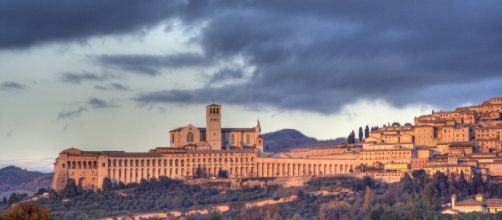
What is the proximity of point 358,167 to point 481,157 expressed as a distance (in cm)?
991

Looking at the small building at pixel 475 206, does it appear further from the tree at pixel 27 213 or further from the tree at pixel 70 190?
the tree at pixel 27 213

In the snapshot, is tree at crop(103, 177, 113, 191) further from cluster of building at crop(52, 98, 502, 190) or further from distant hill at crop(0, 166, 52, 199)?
distant hill at crop(0, 166, 52, 199)

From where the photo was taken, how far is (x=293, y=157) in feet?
363

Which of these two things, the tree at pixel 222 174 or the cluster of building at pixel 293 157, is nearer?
the cluster of building at pixel 293 157

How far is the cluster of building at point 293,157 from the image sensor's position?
342 ft

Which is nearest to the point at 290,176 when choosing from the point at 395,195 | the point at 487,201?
the point at 395,195

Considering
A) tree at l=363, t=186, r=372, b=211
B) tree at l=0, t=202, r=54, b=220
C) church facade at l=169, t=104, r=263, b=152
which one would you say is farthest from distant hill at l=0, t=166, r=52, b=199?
tree at l=0, t=202, r=54, b=220

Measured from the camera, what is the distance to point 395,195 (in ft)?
312

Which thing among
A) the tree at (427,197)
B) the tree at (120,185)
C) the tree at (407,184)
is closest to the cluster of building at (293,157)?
the tree at (120,185)

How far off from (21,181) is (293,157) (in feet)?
170

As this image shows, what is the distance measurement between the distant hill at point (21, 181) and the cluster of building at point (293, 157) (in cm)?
2629

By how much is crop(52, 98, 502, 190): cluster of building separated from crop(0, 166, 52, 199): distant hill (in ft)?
86.3

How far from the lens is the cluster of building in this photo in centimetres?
10438

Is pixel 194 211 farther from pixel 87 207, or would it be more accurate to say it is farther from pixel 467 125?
pixel 467 125
